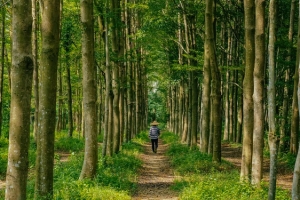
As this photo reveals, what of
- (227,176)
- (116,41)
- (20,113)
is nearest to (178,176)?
(227,176)

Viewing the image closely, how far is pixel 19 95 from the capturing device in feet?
13.0

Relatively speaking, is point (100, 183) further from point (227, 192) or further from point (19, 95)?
point (19, 95)

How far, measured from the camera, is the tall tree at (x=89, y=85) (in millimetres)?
9773

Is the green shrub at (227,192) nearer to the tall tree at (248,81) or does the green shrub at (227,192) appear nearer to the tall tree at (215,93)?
the tall tree at (248,81)

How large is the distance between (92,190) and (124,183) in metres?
2.45

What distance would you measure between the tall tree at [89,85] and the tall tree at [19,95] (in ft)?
18.8

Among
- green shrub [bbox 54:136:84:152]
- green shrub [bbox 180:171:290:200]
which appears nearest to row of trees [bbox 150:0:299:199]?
green shrub [bbox 180:171:290:200]

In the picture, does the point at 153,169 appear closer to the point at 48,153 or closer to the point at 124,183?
the point at 124,183

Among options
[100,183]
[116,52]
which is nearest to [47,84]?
[100,183]

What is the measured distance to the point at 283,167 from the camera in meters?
15.4

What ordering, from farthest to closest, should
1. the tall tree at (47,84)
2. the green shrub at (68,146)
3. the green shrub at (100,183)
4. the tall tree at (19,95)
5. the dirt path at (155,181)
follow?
the green shrub at (68,146)
the dirt path at (155,181)
the green shrub at (100,183)
the tall tree at (47,84)
the tall tree at (19,95)

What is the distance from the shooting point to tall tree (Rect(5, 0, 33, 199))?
3938mm

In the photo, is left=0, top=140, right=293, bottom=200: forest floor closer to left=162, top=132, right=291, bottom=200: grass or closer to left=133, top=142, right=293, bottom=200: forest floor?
left=133, top=142, right=293, bottom=200: forest floor

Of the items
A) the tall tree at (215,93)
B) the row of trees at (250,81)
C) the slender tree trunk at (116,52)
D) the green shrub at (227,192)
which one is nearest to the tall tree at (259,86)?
the row of trees at (250,81)
